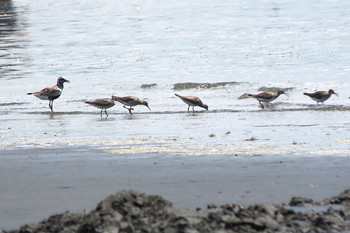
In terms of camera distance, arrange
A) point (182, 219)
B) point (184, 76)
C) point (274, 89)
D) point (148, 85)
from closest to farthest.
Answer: point (182, 219), point (274, 89), point (148, 85), point (184, 76)

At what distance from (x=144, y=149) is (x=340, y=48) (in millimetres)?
19857

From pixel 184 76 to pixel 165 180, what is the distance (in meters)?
15.8

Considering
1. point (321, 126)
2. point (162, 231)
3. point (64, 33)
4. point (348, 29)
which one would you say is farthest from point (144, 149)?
point (64, 33)

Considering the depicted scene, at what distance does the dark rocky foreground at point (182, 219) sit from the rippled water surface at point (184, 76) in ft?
11.9

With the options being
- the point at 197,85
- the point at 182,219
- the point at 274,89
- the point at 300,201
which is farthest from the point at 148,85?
the point at 182,219

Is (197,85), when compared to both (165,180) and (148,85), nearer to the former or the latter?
(148,85)

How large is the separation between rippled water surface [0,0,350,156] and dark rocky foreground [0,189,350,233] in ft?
11.9

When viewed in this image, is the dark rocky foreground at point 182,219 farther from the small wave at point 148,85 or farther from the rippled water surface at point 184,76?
the small wave at point 148,85

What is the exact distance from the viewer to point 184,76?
25.1m

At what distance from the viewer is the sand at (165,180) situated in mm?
8336

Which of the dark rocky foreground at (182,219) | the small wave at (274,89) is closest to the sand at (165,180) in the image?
the dark rocky foreground at (182,219)

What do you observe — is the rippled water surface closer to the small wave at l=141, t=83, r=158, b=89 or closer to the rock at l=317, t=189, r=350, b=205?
the small wave at l=141, t=83, r=158, b=89

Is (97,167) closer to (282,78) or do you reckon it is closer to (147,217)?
(147,217)

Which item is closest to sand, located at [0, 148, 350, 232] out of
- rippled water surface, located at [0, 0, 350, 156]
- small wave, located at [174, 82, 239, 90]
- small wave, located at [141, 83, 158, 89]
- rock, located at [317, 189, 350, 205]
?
rock, located at [317, 189, 350, 205]
